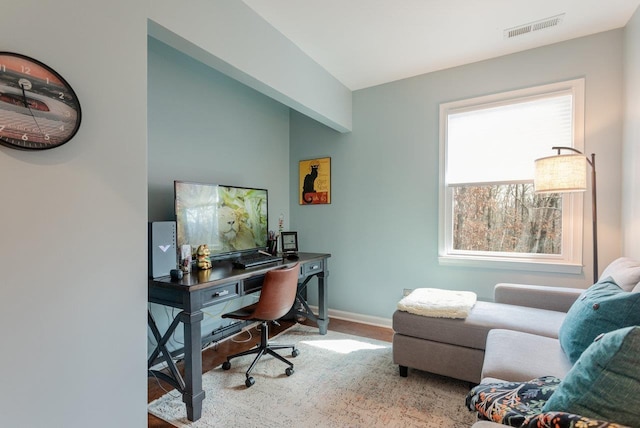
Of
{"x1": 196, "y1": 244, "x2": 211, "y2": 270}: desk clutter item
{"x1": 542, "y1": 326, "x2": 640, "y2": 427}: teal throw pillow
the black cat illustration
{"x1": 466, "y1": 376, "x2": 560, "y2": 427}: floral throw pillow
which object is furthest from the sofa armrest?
{"x1": 196, "y1": 244, "x2": 211, "y2": 270}: desk clutter item

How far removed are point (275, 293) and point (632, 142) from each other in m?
2.80

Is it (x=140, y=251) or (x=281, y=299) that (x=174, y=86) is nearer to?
(x=140, y=251)

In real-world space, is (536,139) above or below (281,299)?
above

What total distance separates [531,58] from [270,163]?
2734mm

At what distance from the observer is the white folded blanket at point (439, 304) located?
2.08 meters

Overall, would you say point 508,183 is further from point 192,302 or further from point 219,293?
point 192,302

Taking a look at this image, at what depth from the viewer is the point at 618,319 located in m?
1.26

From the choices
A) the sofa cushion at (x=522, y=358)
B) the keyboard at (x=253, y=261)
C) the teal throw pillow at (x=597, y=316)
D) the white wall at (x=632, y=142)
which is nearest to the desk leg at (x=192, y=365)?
the keyboard at (x=253, y=261)

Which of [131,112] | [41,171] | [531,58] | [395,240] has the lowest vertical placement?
[395,240]

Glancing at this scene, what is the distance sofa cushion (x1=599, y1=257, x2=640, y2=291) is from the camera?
1.53 meters

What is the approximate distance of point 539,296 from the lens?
226cm

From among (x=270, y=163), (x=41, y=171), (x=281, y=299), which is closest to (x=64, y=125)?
(x=41, y=171)

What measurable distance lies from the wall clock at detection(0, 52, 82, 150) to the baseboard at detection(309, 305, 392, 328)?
3.03 metres

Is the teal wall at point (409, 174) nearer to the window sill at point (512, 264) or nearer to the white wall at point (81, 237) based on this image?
the window sill at point (512, 264)
